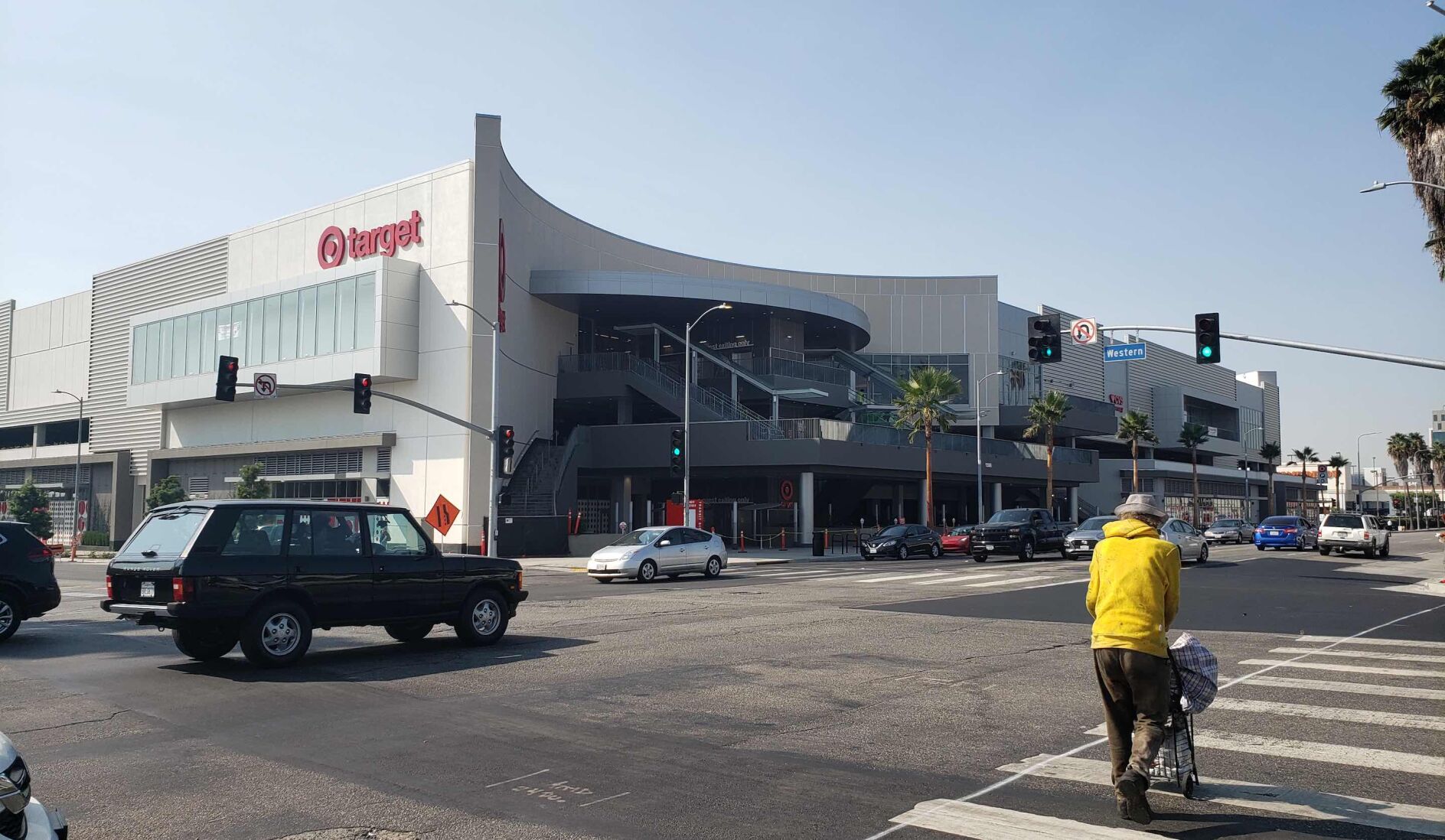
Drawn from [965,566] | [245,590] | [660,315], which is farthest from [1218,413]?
[245,590]

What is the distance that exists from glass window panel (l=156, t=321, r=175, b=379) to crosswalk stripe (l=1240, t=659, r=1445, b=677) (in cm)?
5571

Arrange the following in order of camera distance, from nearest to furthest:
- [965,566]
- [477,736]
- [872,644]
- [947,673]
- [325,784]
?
[325,784], [477,736], [947,673], [872,644], [965,566]

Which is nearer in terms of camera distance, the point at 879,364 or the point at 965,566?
the point at 965,566

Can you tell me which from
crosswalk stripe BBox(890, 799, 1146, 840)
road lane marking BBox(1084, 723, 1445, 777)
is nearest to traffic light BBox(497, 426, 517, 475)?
road lane marking BBox(1084, 723, 1445, 777)

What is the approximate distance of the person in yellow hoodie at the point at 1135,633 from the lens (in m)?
6.05

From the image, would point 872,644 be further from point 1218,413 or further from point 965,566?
point 1218,413

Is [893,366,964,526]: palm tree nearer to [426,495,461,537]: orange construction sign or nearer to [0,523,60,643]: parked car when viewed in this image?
[426,495,461,537]: orange construction sign

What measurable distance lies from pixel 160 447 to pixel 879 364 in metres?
45.2

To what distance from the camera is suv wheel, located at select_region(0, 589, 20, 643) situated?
14359mm

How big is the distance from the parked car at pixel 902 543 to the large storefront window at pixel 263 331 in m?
23.3

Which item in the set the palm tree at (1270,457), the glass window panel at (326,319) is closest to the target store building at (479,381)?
the glass window panel at (326,319)

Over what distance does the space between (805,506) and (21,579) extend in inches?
1518

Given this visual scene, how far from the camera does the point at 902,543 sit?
42281 millimetres

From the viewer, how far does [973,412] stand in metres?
73.7
